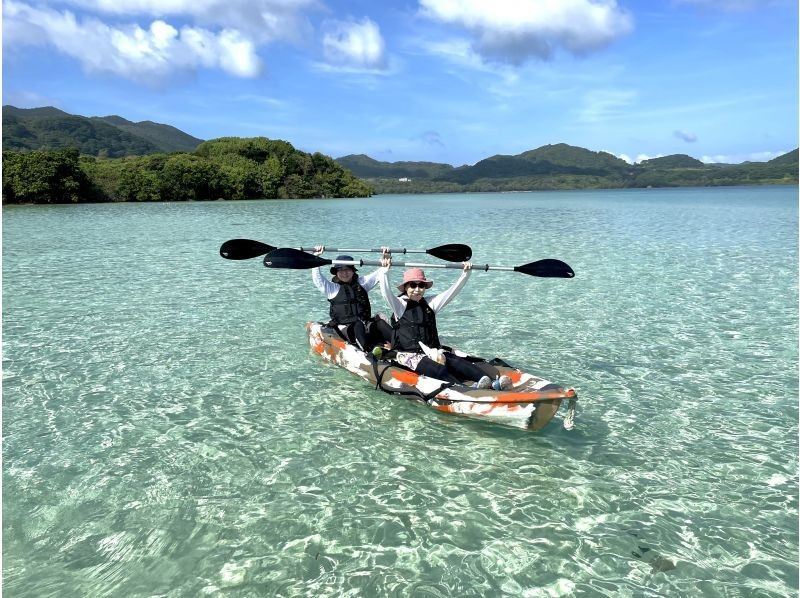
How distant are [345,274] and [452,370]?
10.6ft

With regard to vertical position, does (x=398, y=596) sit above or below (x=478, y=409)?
below

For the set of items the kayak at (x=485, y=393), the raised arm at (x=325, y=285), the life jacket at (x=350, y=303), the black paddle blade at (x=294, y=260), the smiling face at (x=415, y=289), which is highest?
the black paddle blade at (x=294, y=260)

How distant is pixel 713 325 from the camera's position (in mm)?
12469

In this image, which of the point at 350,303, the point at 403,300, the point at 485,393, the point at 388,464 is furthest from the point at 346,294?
the point at 388,464

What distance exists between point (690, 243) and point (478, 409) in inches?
998

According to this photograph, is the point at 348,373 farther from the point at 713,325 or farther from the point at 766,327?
the point at 766,327

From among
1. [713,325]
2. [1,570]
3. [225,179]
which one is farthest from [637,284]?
[225,179]

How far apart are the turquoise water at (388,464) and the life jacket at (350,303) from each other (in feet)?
3.60

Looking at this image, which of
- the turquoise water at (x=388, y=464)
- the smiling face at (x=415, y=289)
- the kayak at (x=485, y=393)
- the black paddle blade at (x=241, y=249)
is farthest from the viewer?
the black paddle blade at (x=241, y=249)

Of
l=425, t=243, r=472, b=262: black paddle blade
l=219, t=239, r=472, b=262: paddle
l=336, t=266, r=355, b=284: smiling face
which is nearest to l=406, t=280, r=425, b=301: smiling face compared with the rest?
l=336, t=266, r=355, b=284: smiling face

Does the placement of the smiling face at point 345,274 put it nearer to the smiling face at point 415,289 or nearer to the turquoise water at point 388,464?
the turquoise water at point 388,464

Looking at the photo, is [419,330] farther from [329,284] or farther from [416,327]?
[329,284]

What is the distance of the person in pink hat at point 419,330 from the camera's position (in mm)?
8031

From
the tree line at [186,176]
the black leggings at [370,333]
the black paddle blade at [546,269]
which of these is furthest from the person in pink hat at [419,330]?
the tree line at [186,176]
